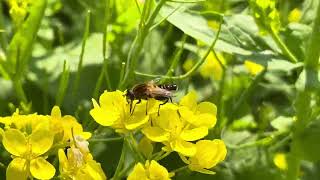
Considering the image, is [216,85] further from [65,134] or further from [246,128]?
[65,134]

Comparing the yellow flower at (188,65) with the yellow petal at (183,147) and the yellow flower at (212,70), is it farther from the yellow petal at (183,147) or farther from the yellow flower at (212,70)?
the yellow petal at (183,147)

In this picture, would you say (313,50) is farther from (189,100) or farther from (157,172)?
(157,172)

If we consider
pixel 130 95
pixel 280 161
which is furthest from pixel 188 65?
pixel 130 95

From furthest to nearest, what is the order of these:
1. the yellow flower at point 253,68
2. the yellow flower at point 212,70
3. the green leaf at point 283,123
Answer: the yellow flower at point 212,70
the yellow flower at point 253,68
the green leaf at point 283,123

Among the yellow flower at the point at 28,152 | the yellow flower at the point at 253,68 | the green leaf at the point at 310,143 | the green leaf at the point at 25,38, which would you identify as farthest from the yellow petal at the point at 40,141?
the yellow flower at the point at 253,68

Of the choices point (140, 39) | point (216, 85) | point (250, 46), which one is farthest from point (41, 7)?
point (216, 85)
